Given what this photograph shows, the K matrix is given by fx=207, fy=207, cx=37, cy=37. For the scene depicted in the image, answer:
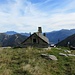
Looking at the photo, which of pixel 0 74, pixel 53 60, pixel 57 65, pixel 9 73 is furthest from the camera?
pixel 53 60

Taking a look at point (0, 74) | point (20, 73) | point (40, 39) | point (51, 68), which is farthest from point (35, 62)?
point (40, 39)

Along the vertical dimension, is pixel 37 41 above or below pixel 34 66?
above

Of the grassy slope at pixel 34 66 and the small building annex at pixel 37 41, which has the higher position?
the small building annex at pixel 37 41

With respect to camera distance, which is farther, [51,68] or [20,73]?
[51,68]

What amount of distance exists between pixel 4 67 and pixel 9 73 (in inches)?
67.4

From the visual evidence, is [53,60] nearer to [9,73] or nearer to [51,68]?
[51,68]

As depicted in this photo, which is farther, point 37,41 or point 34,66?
point 37,41

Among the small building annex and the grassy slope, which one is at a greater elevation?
the small building annex

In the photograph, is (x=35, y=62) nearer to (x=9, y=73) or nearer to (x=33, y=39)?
(x=9, y=73)

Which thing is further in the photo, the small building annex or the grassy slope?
the small building annex

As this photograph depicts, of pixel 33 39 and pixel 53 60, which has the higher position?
pixel 33 39

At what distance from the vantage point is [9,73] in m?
16.6

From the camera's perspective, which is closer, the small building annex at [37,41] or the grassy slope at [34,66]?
the grassy slope at [34,66]

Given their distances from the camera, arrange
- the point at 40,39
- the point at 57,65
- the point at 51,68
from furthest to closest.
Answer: the point at 40,39 → the point at 57,65 → the point at 51,68
